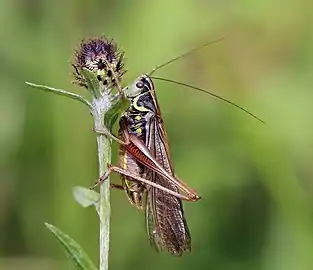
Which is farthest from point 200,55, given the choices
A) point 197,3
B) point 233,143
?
point 233,143

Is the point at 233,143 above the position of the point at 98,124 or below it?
above

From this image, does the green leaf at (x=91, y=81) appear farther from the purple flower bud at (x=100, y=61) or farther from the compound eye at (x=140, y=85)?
the compound eye at (x=140, y=85)

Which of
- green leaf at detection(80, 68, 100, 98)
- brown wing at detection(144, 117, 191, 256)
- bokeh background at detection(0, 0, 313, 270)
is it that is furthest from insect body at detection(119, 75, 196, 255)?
bokeh background at detection(0, 0, 313, 270)

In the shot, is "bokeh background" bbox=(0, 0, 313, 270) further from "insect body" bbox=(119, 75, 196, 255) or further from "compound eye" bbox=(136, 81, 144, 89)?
"compound eye" bbox=(136, 81, 144, 89)

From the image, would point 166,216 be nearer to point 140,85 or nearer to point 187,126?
point 140,85

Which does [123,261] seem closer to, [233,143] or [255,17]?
[233,143]
